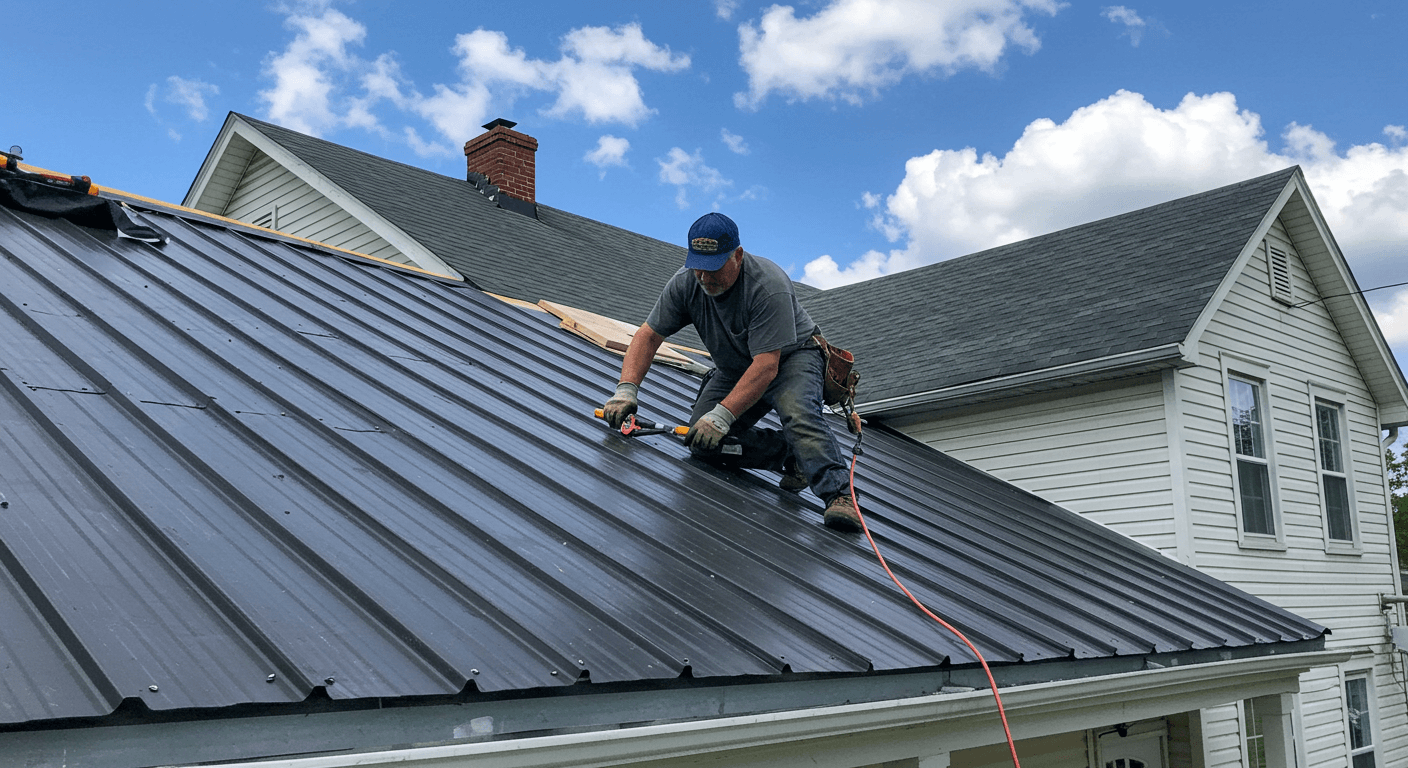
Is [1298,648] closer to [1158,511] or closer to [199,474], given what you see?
[1158,511]

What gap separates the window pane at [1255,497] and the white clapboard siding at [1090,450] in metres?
1.35

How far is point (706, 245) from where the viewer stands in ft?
18.8

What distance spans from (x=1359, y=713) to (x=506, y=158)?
14.0m

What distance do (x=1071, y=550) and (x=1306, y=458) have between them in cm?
620

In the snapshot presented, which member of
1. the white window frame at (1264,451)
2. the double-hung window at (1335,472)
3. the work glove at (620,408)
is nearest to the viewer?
the work glove at (620,408)

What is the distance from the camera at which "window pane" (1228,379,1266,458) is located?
11.7 metres

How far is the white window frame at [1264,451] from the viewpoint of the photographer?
11174 mm

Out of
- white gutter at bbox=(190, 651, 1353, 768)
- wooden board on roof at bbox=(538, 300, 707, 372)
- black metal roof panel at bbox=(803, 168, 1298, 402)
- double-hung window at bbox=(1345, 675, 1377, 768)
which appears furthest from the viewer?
double-hung window at bbox=(1345, 675, 1377, 768)

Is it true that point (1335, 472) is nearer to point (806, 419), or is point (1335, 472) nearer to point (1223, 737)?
point (1223, 737)

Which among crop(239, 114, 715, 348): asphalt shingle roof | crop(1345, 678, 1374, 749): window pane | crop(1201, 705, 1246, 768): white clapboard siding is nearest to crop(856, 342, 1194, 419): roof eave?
crop(1201, 705, 1246, 768): white clapboard siding

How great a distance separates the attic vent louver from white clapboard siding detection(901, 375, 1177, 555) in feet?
10.1

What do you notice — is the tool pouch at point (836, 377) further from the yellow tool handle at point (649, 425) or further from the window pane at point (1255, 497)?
the window pane at point (1255, 497)

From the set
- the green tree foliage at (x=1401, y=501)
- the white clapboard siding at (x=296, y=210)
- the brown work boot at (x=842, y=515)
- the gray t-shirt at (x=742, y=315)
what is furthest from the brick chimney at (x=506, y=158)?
the green tree foliage at (x=1401, y=501)

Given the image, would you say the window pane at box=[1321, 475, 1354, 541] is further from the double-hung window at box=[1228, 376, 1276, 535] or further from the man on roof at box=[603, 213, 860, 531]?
the man on roof at box=[603, 213, 860, 531]
